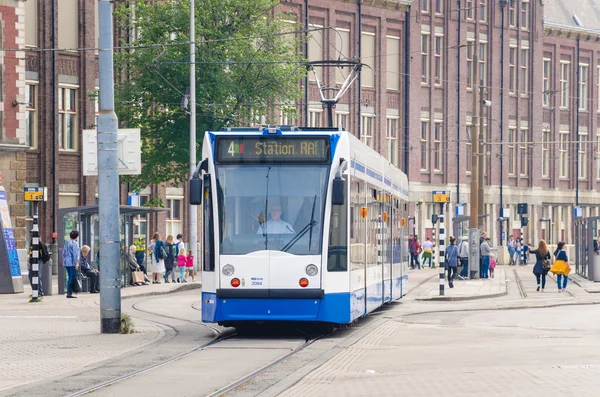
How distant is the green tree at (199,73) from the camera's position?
47781mm

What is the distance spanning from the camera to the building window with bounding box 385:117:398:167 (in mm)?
68750

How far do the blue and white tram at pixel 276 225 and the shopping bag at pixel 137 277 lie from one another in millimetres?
19855

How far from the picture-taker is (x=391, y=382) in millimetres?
13914

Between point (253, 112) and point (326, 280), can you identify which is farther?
point (253, 112)

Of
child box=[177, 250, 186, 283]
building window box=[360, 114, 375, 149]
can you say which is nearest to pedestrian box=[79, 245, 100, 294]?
child box=[177, 250, 186, 283]

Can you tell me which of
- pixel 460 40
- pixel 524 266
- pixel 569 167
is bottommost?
pixel 524 266

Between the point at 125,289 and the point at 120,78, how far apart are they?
16084 mm

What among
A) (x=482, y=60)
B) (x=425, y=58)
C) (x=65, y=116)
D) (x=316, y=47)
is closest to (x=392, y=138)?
(x=425, y=58)

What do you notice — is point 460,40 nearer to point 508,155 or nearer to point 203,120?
point 508,155

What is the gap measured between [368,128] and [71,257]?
3600 cm

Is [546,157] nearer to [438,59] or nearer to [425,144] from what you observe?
[425,144]

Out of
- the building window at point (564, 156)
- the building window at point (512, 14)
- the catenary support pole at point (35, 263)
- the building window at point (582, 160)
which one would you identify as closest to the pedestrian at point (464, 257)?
the catenary support pole at point (35, 263)

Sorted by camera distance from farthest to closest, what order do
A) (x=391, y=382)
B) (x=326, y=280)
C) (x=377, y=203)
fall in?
(x=377, y=203)
(x=326, y=280)
(x=391, y=382)

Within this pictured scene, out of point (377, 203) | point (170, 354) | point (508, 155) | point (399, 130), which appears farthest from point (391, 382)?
point (508, 155)
